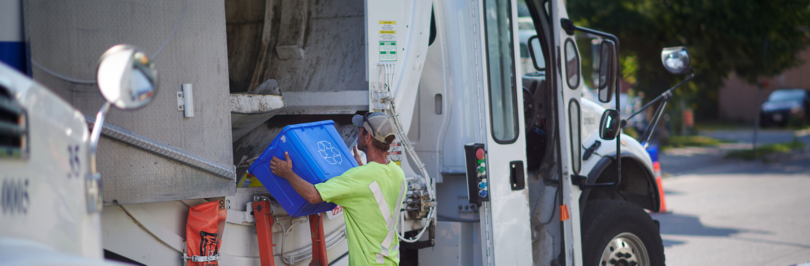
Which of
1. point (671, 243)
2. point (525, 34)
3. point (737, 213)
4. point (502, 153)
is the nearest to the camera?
point (502, 153)

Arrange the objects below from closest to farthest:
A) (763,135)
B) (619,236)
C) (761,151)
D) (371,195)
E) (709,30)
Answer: (371,195)
(619,236)
(709,30)
(761,151)
(763,135)

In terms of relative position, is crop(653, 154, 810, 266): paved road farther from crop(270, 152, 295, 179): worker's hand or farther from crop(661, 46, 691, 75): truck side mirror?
crop(270, 152, 295, 179): worker's hand

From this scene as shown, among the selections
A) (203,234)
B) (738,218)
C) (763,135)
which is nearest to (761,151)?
(763,135)

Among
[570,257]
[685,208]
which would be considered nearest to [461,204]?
[570,257]

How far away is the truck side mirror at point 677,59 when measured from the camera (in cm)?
459

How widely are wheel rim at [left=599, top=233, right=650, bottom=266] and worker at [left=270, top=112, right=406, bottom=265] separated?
6.32 ft

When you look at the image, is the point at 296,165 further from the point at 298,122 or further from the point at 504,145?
the point at 504,145

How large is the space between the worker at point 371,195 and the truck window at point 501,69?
0.90 meters

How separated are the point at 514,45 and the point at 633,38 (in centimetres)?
1317

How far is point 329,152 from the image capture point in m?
3.23

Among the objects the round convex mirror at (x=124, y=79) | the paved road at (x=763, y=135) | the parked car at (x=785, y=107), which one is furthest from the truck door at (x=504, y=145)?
the parked car at (x=785, y=107)

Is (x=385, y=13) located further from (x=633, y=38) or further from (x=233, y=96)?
(x=633, y=38)

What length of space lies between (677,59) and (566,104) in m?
0.87

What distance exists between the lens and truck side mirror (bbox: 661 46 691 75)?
4.59 m
